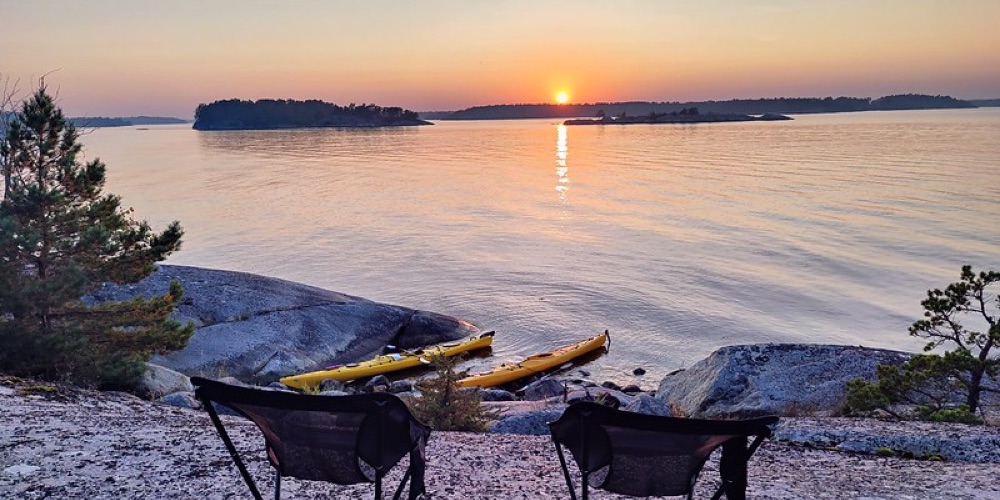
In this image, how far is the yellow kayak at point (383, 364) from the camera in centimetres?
1755

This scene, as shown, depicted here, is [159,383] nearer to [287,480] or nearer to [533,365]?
[287,480]

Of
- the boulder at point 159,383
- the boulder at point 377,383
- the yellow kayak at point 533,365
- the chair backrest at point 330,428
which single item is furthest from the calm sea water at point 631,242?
the chair backrest at point 330,428

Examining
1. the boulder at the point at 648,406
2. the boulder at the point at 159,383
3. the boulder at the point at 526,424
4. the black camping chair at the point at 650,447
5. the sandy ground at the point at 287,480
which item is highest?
the black camping chair at the point at 650,447

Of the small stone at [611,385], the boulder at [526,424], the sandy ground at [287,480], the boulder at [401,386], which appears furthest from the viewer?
the small stone at [611,385]

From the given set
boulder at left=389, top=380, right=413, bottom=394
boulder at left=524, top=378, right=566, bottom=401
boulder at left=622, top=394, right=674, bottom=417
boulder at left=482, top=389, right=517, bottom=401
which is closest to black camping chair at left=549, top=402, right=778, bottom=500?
boulder at left=622, top=394, right=674, bottom=417

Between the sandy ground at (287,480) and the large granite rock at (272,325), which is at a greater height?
the sandy ground at (287,480)

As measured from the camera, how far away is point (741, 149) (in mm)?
94875

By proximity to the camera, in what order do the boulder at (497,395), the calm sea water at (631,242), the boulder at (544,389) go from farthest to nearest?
the calm sea water at (631,242) → the boulder at (544,389) → the boulder at (497,395)

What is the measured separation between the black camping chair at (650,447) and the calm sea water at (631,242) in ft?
48.8

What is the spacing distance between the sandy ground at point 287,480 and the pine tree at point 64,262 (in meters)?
3.02

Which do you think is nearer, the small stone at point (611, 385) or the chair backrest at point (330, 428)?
the chair backrest at point (330, 428)

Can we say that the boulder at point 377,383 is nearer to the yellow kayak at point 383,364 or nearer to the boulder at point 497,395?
the yellow kayak at point 383,364

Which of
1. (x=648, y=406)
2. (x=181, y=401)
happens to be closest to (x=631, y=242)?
(x=648, y=406)

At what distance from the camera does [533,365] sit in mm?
18734
